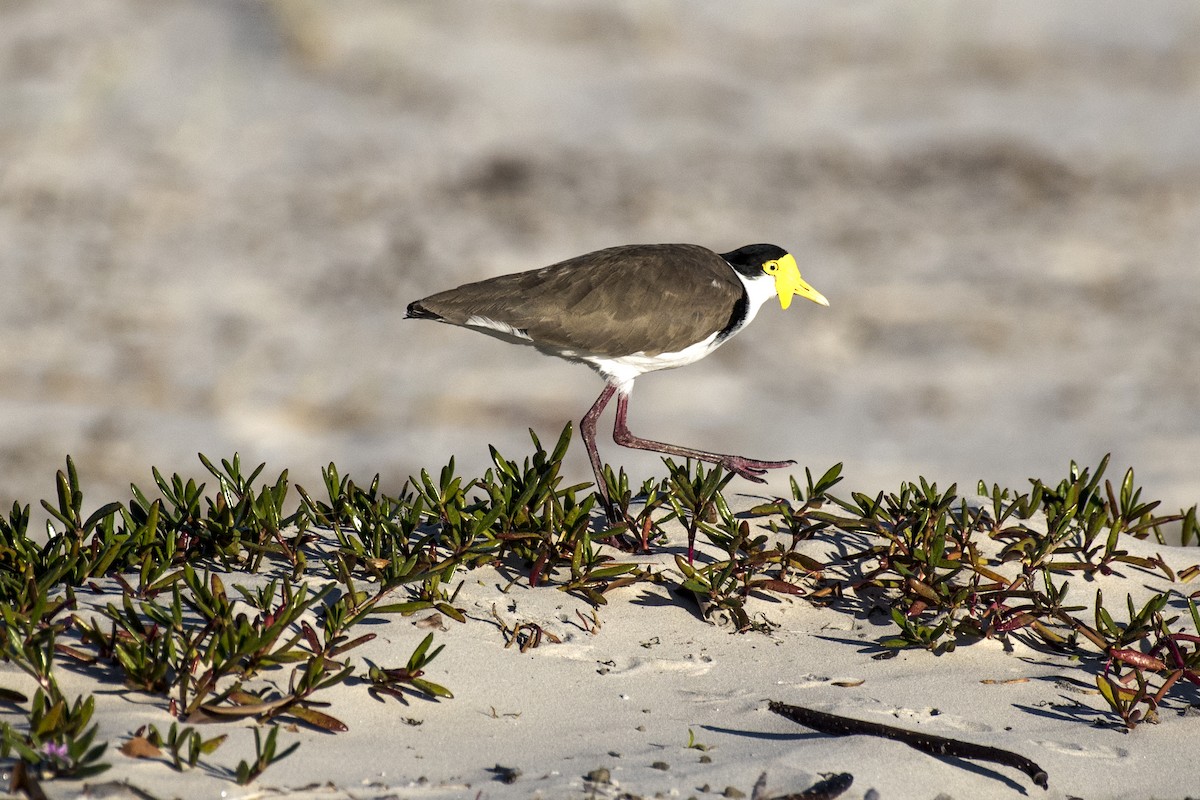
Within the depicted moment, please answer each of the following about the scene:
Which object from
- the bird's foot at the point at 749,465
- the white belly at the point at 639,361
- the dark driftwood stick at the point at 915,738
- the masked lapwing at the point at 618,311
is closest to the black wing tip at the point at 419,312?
the masked lapwing at the point at 618,311

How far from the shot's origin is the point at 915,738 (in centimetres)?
348

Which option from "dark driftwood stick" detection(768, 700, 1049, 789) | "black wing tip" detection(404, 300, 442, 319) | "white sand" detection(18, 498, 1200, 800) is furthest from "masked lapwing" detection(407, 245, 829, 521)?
"dark driftwood stick" detection(768, 700, 1049, 789)

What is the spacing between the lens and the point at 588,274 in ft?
18.2

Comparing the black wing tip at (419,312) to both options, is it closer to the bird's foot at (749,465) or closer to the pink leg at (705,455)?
the pink leg at (705,455)

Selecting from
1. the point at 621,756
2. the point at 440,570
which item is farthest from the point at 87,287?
the point at 621,756

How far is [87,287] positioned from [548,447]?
12.4 feet

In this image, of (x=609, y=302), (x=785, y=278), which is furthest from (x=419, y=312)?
(x=785, y=278)

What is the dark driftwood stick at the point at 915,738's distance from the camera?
336cm

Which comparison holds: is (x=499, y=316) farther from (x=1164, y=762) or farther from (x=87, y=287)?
(x=87, y=287)

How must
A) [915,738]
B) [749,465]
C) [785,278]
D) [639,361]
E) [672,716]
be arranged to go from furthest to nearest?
[785,278]
[639,361]
[749,465]
[672,716]
[915,738]

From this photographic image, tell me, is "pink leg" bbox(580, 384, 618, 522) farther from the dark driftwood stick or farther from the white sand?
the dark driftwood stick

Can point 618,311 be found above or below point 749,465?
above

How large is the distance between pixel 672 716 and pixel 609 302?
90.4 inches

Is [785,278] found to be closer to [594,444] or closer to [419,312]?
[594,444]
